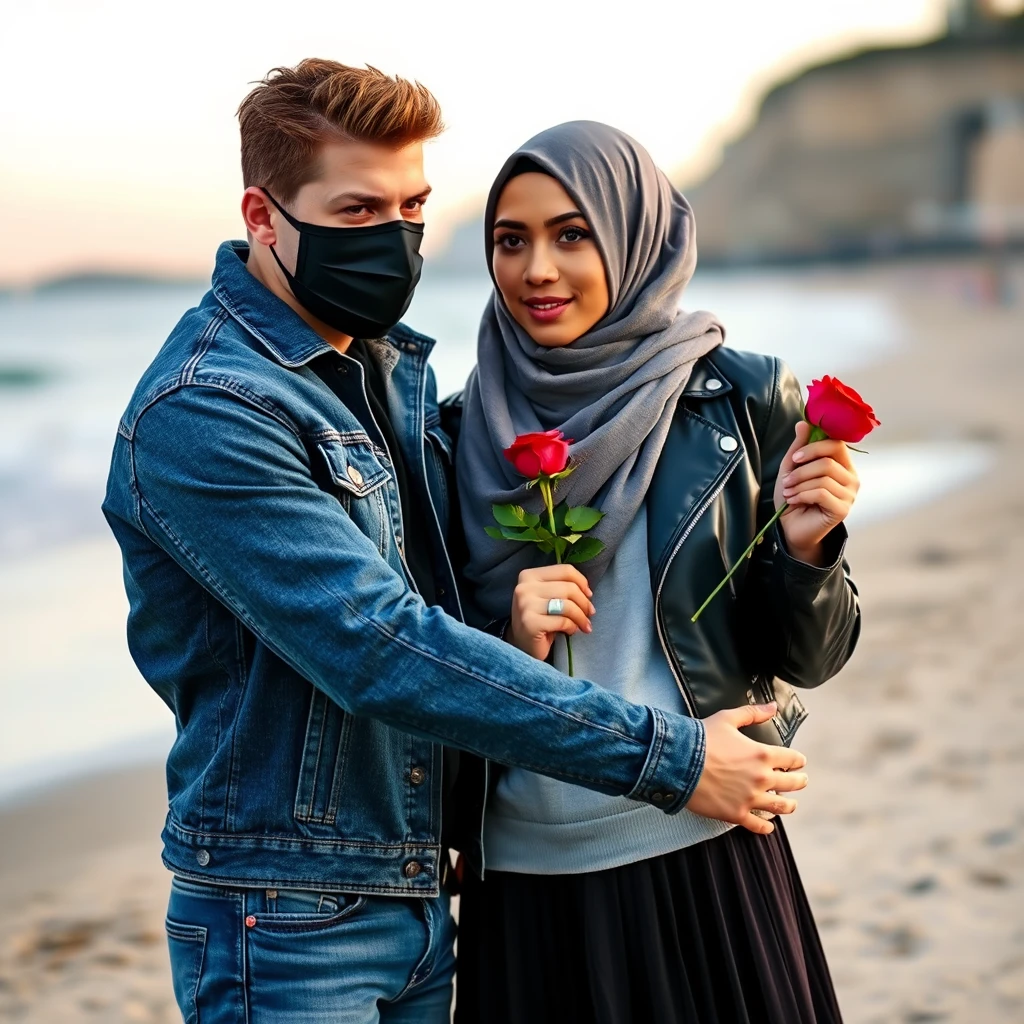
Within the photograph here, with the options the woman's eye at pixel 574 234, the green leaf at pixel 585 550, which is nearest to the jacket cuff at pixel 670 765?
the green leaf at pixel 585 550

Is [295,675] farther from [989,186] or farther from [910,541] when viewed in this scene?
[989,186]

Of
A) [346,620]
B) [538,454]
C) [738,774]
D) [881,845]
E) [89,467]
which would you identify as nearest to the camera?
[346,620]

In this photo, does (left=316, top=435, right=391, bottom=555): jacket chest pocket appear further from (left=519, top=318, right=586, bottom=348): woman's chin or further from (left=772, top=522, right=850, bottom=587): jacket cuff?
(left=772, top=522, right=850, bottom=587): jacket cuff

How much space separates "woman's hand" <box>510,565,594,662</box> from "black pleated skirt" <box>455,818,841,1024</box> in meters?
0.40

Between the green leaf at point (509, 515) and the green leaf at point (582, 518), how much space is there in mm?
73

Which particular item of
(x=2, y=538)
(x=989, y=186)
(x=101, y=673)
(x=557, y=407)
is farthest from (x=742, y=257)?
(x=557, y=407)

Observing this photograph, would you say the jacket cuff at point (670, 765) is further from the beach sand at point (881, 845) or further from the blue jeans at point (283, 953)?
the beach sand at point (881, 845)

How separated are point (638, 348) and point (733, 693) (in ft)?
1.96

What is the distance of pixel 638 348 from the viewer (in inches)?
88.8

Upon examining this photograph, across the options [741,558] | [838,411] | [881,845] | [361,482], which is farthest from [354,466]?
[881,845]

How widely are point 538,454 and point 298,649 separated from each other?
48 centimetres

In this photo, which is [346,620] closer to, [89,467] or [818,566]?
[818,566]

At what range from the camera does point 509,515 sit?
2.12 meters

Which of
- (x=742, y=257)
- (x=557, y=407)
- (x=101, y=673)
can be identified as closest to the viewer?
(x=557, y=407)
